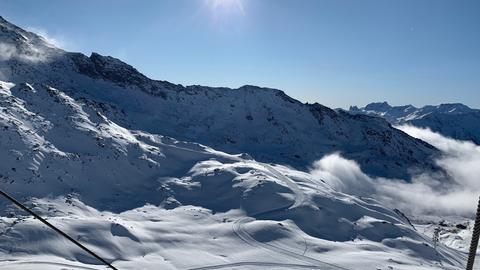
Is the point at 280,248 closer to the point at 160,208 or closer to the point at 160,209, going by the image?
the point at 160,209

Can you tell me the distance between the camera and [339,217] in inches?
3750

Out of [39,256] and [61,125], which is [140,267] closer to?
[39,256]

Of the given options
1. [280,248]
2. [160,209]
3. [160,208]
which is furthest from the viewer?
[160,208]

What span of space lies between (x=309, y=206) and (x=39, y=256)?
56.1 metres

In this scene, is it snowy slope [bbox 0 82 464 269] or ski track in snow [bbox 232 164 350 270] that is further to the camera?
ski track in snow [bbox 232 164 350 270]

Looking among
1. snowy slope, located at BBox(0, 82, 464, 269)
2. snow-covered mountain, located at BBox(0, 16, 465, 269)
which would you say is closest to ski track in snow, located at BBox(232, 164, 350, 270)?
snowy slope, located at BBox(0, 82, 464, 269)

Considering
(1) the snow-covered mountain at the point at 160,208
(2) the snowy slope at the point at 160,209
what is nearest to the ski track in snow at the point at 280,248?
(2) the snowy slope at the point at 160,209

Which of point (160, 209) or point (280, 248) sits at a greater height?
point (160, 209)

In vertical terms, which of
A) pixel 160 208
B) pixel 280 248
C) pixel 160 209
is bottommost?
pixel 280 248

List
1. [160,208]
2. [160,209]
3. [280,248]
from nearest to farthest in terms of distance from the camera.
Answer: [280,248]
[160,209]
[160,208]

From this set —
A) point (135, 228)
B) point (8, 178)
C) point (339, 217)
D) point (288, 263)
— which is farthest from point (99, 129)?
point (288, 263)

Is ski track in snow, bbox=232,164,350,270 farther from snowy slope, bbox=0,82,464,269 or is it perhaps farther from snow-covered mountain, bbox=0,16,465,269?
snow-covered mountain, bbox=0,16,465,269

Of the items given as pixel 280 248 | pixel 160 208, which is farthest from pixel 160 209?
pixel 280 248

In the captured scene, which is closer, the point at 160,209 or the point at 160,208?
the point at 160,209
